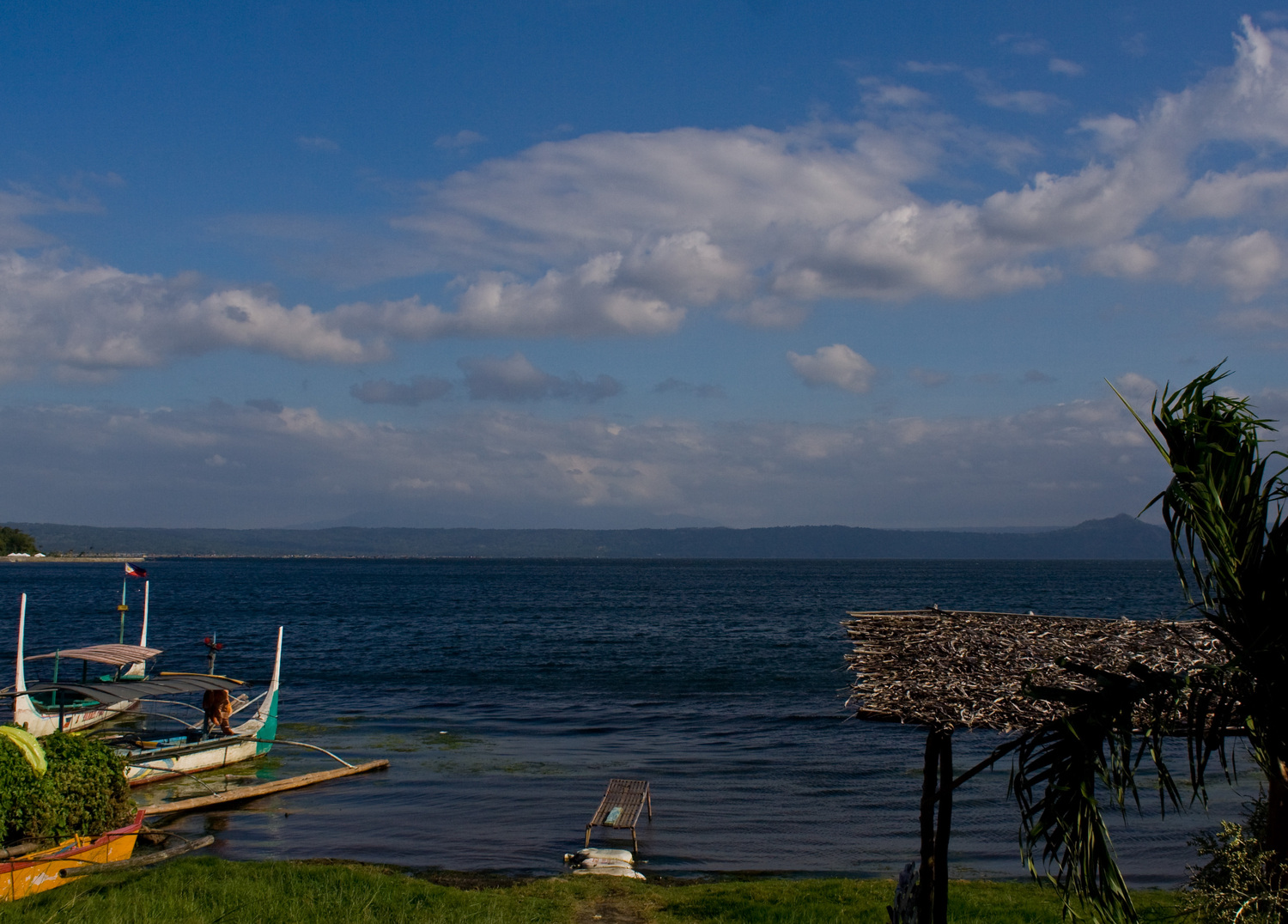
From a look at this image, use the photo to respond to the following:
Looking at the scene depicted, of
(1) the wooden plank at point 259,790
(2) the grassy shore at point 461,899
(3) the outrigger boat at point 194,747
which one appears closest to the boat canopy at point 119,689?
(3) the outrigger boat at point 194,747

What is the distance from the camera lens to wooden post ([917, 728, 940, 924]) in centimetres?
937

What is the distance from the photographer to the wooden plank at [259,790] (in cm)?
2072

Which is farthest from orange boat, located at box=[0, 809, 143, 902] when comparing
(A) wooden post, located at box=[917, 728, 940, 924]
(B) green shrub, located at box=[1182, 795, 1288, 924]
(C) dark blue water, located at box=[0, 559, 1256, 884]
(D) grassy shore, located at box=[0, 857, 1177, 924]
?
(B) green shrub, located at box=[1182, 795, 1288, 924]

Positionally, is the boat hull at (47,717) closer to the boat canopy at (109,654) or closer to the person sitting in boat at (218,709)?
the boat canopy at (109,654)

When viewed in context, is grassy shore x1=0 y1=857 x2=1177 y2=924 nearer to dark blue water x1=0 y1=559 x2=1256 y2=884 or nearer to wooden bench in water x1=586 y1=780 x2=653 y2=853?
dark blue water x1=0 y1=559 x2=1256 y2=884

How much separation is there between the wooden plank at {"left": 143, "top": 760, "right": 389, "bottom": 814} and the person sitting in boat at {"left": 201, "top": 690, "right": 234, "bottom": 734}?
342 cm

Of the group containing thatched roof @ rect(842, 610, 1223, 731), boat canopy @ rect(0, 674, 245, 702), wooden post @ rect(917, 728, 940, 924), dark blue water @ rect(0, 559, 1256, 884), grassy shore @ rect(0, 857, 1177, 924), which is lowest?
dark blue water @ rect(0, 559, 1256, 884)

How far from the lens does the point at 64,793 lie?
13898 mm

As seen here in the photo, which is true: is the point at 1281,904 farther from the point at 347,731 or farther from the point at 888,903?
the point at 347,731

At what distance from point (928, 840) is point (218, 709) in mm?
22480

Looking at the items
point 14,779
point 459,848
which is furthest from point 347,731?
point 14,779

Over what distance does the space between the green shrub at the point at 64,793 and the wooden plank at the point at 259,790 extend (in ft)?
17.0

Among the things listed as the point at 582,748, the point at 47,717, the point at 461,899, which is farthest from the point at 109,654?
the point at 461,899

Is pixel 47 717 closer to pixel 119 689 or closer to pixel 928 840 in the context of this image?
pixel 119 689
